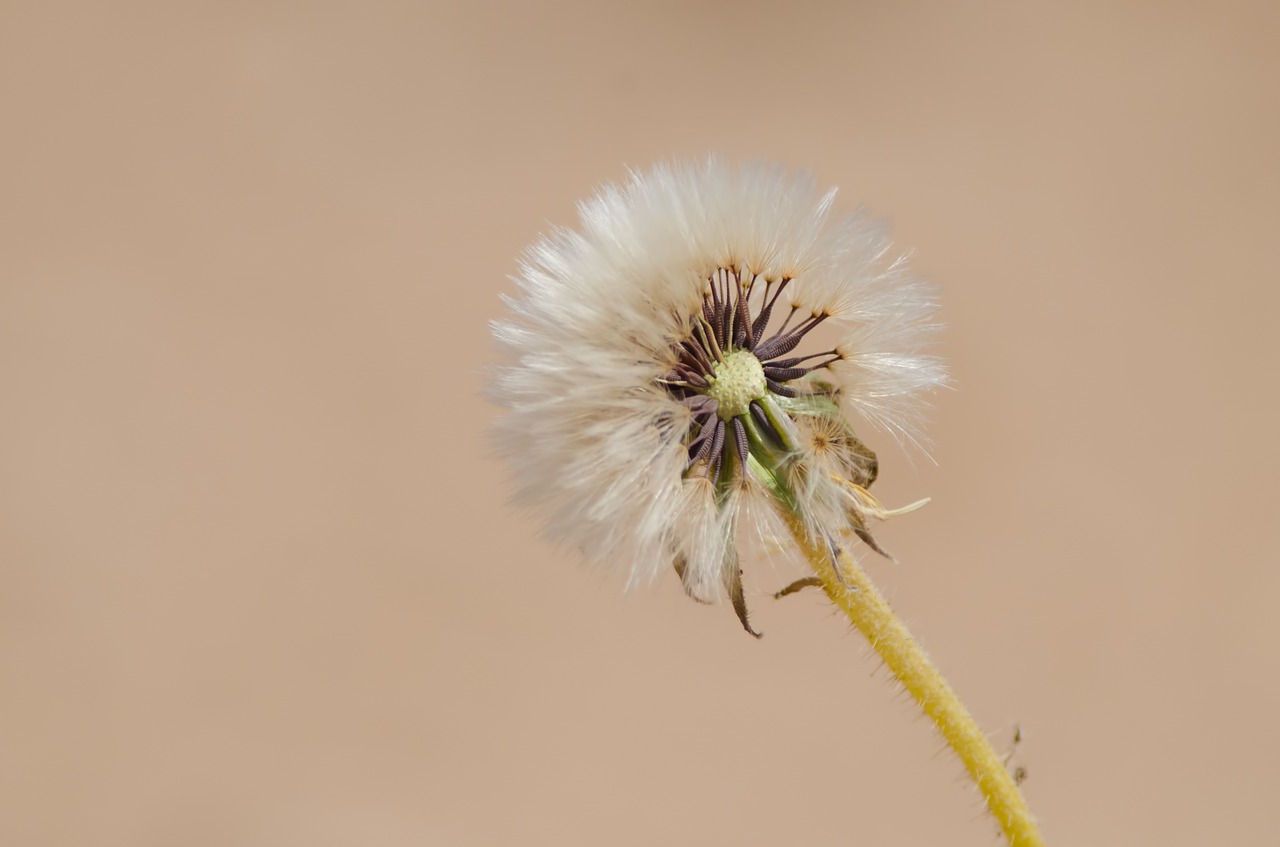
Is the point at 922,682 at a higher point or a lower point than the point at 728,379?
lower

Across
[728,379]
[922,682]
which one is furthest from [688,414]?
[922,682]

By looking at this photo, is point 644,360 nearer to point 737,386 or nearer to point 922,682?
point 737,386

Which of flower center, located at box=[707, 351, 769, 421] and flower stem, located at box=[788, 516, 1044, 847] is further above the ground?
flower center, located at box=[707, 351, 769, 421]

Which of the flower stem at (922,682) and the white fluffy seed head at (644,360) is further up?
the white fluffy seed head at (644,360)

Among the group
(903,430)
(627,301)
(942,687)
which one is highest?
(627,301)

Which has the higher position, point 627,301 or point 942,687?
point 627,301

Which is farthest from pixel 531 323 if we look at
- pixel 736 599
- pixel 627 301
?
pixel 736 599

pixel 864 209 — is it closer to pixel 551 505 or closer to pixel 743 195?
pixel 743 195
